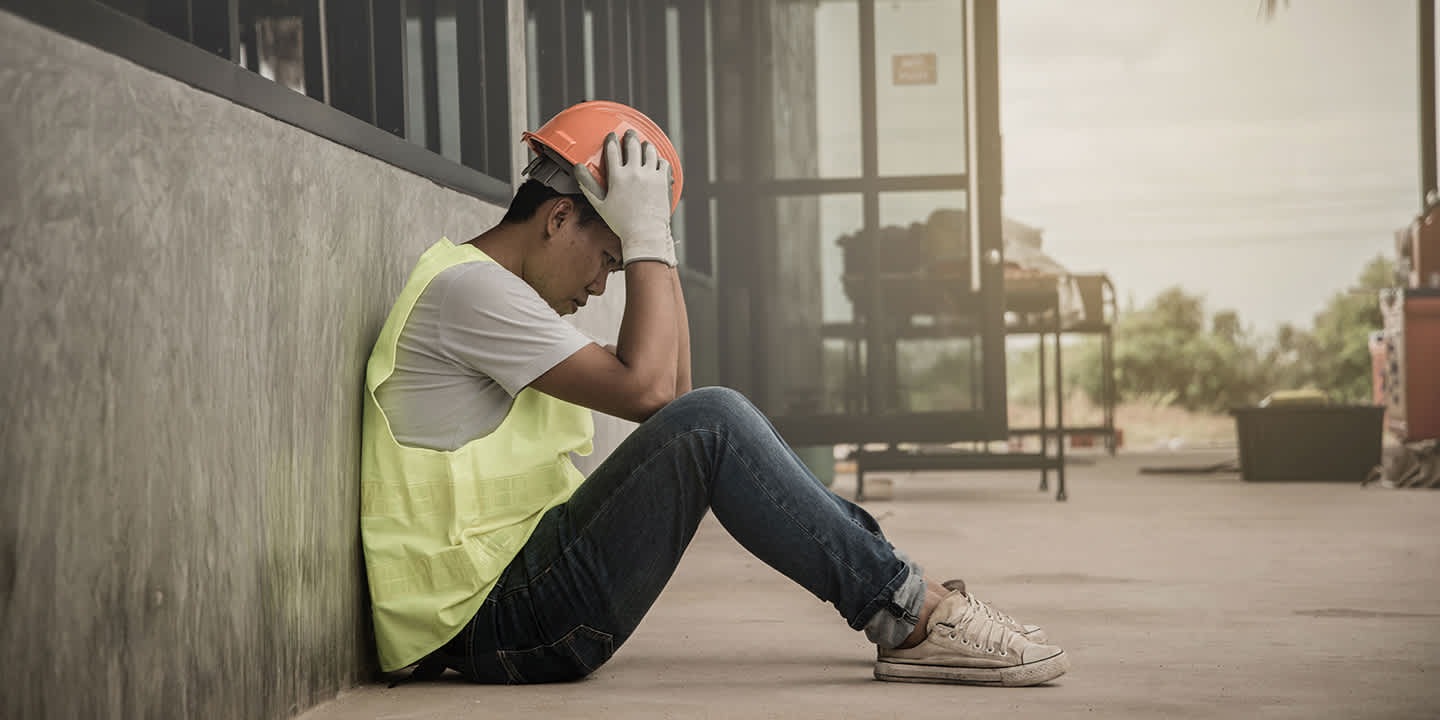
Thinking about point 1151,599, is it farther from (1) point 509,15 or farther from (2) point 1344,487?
(2) point 1344,487

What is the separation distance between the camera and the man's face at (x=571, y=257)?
2.22 metres

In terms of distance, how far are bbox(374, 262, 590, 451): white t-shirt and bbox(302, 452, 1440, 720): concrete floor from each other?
0.43 metres

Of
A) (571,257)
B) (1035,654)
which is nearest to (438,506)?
(571,257)

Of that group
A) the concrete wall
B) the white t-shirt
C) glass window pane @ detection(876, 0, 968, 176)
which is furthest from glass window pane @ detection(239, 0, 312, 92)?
glass window pane @ detection(876, 0, 968, 176)

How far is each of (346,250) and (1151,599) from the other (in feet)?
6.66

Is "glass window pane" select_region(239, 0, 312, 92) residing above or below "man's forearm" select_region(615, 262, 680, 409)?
above

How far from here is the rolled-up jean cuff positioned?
6.79 ft

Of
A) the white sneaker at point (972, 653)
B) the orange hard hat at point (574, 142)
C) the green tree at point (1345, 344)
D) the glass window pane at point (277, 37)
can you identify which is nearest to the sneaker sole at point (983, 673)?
the white sneaker at point (972, 653)

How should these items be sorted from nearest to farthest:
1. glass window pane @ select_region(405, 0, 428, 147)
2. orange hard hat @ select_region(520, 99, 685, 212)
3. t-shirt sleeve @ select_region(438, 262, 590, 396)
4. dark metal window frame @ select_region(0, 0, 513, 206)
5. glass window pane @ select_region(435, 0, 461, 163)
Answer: dark metal window frame @ select_region(0, 0, 513, 206) → t-shirt sleeve @ select_region(438, 262, 590, 396) → orange hard hat @ select_region(520, 99, 685, 212) → glass window pane @ select_region(405, 0, 428, 147) → glass window pane @ select_region(435, 0, 461, 163)

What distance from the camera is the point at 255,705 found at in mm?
1783

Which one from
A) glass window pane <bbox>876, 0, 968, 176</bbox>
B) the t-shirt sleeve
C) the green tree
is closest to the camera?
the t-shirt sleeve

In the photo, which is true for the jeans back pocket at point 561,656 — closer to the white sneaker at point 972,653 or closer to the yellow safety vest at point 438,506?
the yellow safety vest at point 438,506

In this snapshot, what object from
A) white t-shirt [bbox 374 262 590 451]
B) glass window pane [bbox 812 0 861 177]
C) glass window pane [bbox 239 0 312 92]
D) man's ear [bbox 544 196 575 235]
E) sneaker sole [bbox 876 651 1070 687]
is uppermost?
glass window pane [bbox 812 0 861 177]

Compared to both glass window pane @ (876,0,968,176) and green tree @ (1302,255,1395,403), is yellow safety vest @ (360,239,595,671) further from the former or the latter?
green tree @ (1302,255,1395,403)
